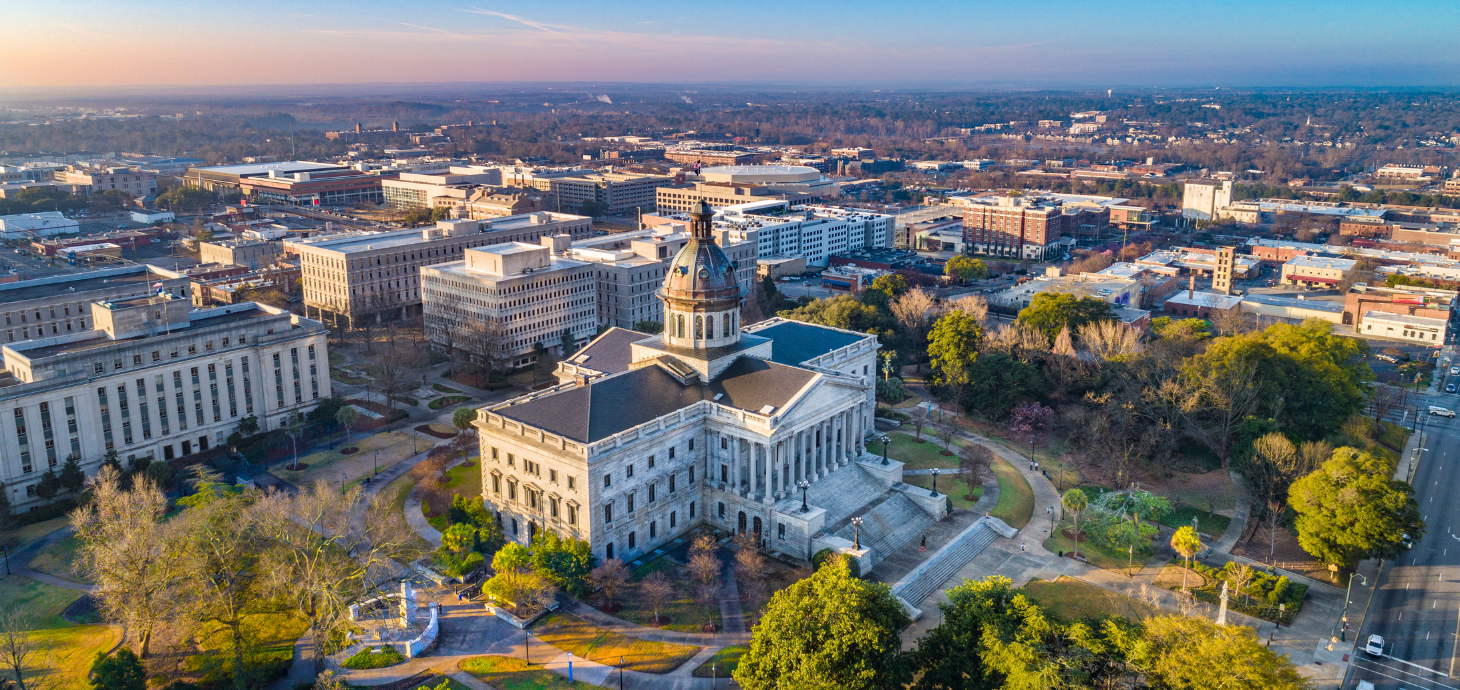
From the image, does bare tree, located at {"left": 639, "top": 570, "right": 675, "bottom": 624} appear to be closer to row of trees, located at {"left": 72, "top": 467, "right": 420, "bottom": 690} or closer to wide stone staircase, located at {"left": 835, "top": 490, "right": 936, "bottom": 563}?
wide stone staircase, located at {"left": 835, "top": 490, "right": 936, "bottom": 563}

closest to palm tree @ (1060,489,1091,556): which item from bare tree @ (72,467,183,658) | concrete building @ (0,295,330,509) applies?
bare tree @ (72,467,183,658)

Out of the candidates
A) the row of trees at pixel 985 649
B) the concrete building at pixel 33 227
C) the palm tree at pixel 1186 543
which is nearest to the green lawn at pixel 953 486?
the palm tree at pixel 1186 543

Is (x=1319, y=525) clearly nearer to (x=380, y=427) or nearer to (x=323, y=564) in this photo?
(x=323, y=564)

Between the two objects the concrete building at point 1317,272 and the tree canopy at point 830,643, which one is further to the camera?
the concrete building at point 1317,272

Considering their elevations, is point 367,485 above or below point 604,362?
below

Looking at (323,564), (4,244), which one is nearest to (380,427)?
(323,564)

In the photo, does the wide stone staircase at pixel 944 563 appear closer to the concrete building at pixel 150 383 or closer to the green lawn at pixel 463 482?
the green lawn at pixel 463 482
